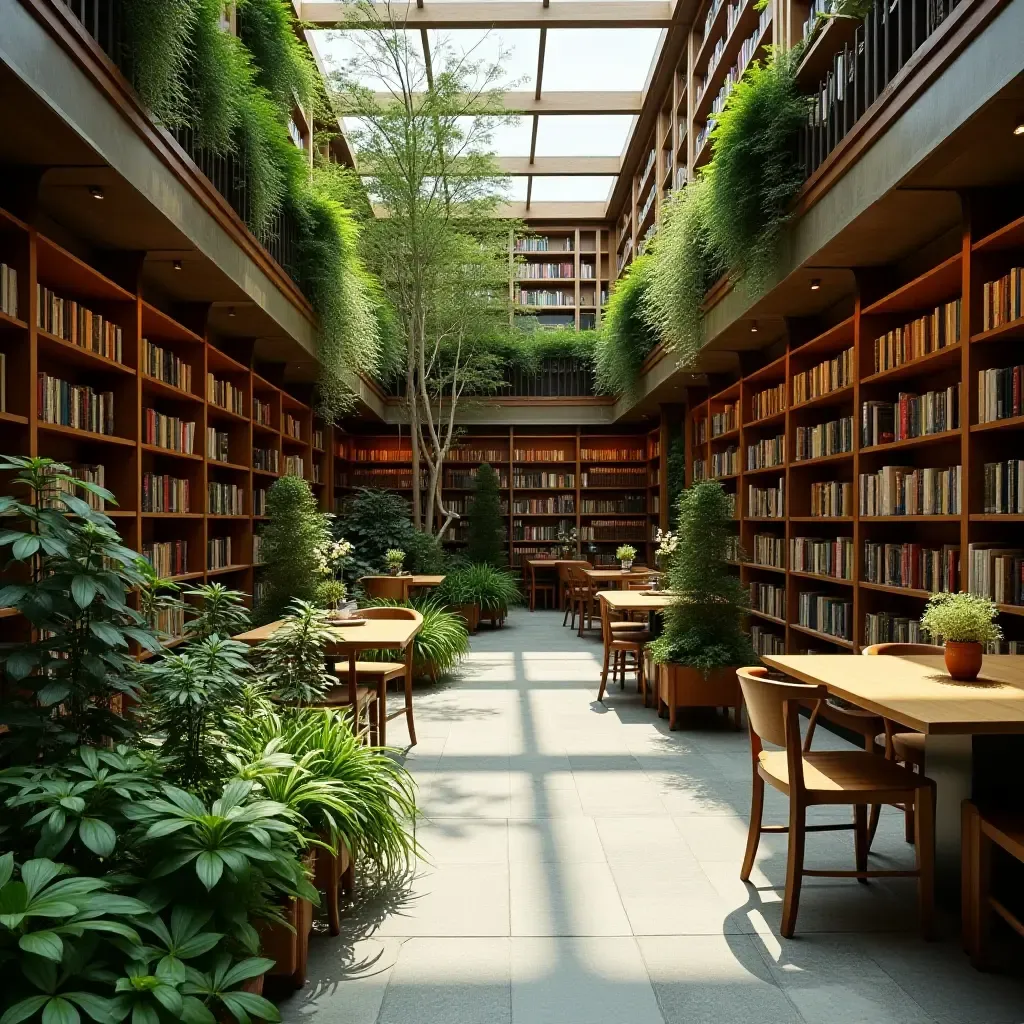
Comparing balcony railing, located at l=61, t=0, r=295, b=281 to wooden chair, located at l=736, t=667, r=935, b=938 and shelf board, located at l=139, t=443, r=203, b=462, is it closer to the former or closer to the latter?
shelf board, located at l=139, t=443, r=203, b=462

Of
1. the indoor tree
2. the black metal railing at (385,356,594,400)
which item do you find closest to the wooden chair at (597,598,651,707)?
the indoor tree

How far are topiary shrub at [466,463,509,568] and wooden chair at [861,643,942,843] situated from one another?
9802mm

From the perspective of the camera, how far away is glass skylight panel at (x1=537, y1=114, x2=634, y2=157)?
1431cm

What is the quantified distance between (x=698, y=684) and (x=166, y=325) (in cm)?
456

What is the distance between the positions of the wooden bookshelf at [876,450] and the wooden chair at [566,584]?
10.4 ft

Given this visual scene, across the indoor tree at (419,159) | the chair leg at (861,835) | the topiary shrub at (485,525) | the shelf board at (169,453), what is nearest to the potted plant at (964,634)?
the chair leg at (861,835)

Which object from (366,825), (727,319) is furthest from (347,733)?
(727,319)

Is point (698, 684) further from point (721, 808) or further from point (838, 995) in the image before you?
point (838, 995)

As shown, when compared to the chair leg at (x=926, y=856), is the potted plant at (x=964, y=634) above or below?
above

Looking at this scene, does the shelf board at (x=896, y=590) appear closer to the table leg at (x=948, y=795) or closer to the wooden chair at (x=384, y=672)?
the table leg at (x=948, y=795)

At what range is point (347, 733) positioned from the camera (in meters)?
3.39

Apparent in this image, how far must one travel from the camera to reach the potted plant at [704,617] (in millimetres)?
6027

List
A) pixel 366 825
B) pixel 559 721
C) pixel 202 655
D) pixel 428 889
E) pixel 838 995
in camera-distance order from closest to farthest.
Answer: pixel 838 995, pixel 202 655, pixel 366 825, pixel 428 889, pixel 559 721

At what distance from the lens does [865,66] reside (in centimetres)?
461
